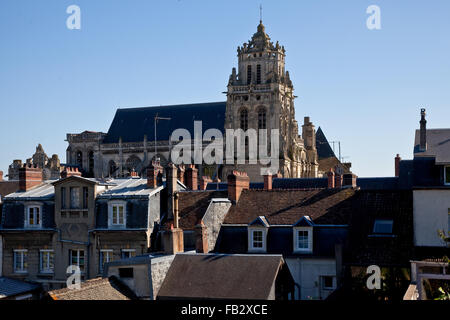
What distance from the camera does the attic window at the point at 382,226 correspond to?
76.1ft

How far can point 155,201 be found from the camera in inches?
1045

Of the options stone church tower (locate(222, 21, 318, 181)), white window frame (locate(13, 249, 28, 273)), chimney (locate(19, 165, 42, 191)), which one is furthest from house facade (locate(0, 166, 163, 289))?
stone church tower (locate(222, 21, 318, 181))

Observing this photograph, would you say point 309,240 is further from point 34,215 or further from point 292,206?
point 34,215

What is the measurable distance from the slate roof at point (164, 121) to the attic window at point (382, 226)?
50.1 metres

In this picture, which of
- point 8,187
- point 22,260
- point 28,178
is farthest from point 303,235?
point 8,187

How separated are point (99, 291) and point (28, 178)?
11774mm

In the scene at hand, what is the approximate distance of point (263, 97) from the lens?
69562mm

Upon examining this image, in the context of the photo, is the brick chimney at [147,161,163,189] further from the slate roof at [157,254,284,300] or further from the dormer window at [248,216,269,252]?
the slate roof at [157,254,284,300]

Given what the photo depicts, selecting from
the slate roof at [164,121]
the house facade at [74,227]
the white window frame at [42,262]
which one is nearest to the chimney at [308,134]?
the slate roof at [164,121]

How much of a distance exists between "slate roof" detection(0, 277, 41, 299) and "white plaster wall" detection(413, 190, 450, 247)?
1447cm

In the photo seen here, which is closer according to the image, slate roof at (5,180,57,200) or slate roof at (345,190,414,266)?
slate roof at (345,190,414,266)

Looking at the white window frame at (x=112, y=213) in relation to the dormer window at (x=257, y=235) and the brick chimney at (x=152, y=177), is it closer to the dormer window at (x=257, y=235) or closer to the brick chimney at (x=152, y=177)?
the brick chimney at (x=152, y=177)

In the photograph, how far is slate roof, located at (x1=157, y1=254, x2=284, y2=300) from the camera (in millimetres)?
20047
